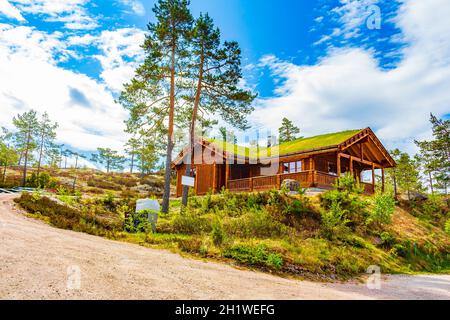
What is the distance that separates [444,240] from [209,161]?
16.6 m

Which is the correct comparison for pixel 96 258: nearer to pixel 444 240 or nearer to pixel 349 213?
pixel 349 213

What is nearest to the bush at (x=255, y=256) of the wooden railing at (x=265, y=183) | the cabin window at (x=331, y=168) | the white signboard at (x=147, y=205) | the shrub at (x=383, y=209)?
the white signboard at (x=147, y=205)

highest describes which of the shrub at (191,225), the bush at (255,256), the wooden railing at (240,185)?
the wooden railing at (240,185)

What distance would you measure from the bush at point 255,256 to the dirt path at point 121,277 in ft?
2.68

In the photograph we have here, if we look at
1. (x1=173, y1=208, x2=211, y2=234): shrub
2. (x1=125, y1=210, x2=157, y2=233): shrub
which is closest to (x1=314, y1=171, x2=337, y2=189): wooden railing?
(x1=173, y1=208, x2=211, y2=234): shrub

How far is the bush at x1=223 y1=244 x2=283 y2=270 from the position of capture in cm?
804

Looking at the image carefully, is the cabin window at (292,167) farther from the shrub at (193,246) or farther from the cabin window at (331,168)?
the shrub at (193,246)

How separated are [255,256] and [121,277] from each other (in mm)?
4075

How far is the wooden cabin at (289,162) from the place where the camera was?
66.2 ft

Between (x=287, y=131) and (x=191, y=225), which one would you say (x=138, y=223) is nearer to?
(x=191, y=225)

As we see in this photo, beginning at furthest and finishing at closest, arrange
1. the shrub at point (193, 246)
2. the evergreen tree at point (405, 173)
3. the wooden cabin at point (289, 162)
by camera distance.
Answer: the evergreen tree at point (405, 173) < the wooden cabin at point (289, 162) < the shrub at point (193, 246)

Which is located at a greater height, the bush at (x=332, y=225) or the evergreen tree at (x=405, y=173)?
the evergreen tree at (x=405, y=173)

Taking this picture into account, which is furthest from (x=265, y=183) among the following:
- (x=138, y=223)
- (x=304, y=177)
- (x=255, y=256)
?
(x=255, y=256)

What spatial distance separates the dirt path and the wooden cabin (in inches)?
479
